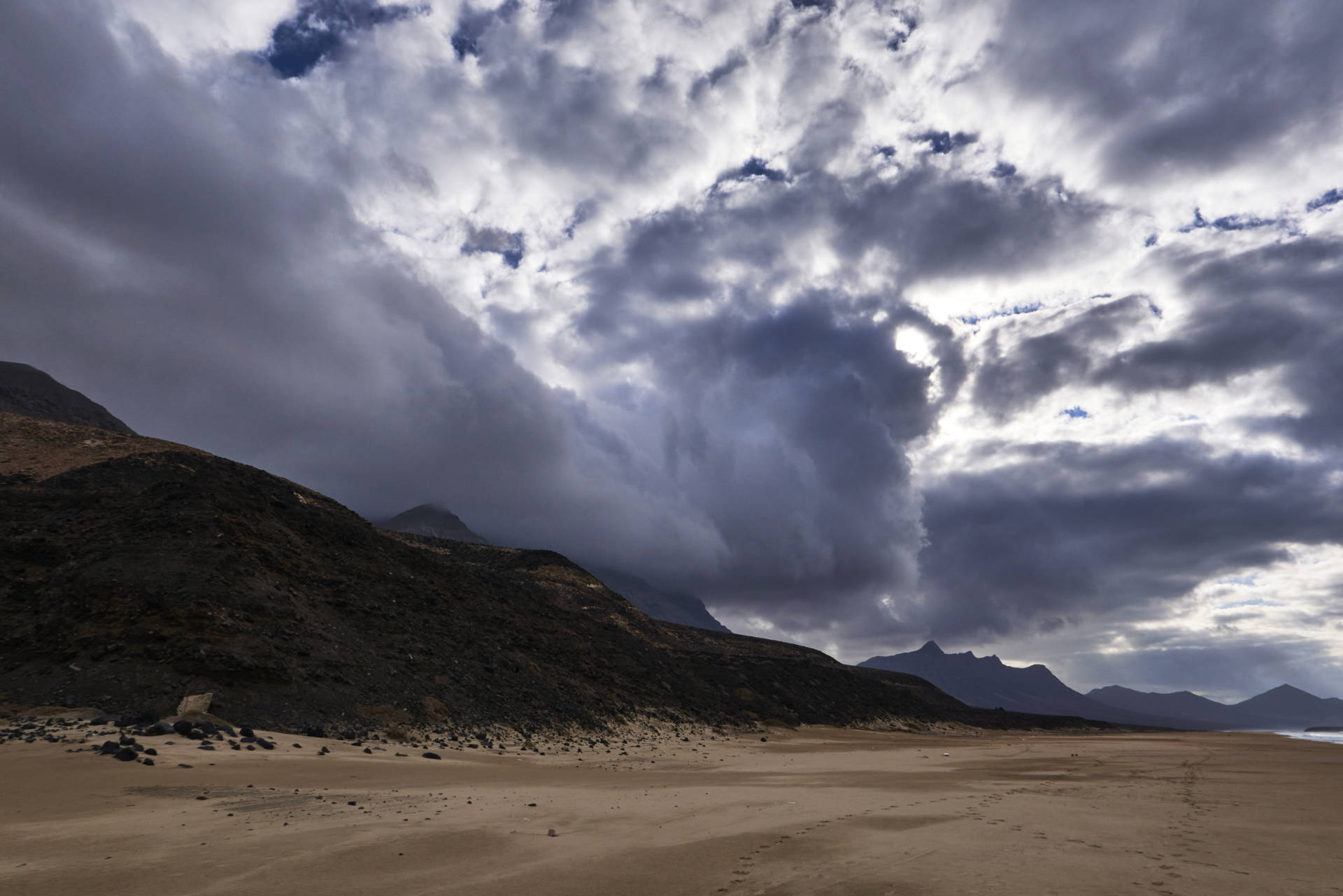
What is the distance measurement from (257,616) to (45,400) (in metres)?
126

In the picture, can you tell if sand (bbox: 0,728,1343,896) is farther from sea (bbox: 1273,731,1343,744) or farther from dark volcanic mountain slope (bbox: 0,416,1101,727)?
sea (bbox: 1273,731,1343,744)

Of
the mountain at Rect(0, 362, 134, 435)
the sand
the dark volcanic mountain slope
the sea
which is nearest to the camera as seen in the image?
the sand

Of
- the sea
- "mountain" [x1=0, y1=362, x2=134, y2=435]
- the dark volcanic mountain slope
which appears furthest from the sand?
"mountain" [x1=0, y1=362, x2=134, y2=435]

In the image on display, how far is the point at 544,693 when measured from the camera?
35.0 meters

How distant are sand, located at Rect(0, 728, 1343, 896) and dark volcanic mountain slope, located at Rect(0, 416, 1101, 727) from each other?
21.0 feet

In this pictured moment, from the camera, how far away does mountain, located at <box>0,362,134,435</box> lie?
104250 mm

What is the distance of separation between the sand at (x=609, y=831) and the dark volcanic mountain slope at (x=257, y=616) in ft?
21.0

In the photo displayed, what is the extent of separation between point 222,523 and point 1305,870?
121 ft

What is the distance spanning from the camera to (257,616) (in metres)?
26.2

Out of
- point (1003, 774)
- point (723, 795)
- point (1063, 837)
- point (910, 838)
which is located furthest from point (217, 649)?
point (1003, 774)

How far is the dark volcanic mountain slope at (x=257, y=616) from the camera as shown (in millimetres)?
22000

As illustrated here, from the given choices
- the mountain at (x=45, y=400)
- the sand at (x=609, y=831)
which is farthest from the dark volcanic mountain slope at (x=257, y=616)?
the mountain at (x=45, y=400)

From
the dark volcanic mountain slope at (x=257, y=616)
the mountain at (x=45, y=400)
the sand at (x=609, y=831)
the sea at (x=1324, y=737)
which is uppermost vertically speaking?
the mountain at (x=45, y=400)

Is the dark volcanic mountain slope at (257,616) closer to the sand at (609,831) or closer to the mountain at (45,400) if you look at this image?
the sand at (609,831)
